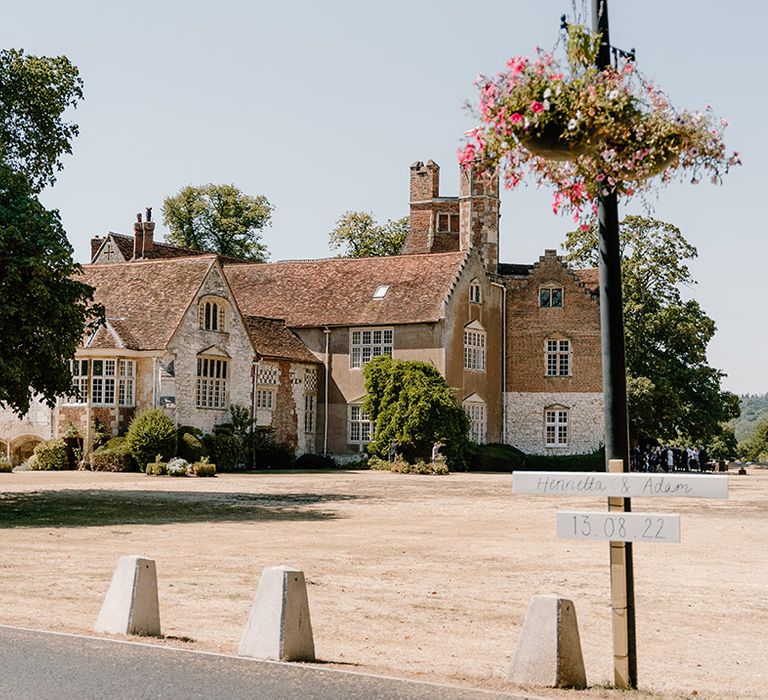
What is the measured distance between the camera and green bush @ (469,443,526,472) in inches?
2160

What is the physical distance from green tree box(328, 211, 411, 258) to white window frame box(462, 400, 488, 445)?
29.0 m

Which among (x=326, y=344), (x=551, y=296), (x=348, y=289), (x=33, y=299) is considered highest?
(x=348, y=289)

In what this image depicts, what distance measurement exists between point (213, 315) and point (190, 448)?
655cm

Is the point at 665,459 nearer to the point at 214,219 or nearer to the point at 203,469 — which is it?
the point at 203,469

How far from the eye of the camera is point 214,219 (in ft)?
272

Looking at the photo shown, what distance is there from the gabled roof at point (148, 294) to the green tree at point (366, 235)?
3446 cm

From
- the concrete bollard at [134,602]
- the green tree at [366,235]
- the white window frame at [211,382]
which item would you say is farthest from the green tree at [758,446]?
the concrete bollard at [134,602]

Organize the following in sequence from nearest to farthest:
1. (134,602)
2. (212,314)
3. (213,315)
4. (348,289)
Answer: (134,602) → (212,314) → (213,315) → (348,289)

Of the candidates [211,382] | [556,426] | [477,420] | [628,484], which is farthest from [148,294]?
[628,484]

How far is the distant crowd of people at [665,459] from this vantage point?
57781 millimetres

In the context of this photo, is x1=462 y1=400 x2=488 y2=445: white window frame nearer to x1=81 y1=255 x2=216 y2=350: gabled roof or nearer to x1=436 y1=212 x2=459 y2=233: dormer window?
x1=81 y1=255 x2=216 y2=350: gabled roof

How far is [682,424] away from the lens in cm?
6069

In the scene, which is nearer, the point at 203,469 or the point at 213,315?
the point at 203,469

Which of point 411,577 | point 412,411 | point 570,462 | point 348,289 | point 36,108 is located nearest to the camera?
point 411,577
